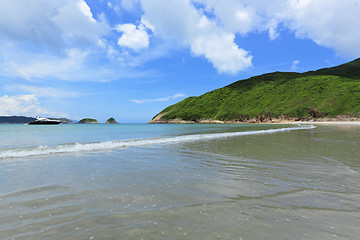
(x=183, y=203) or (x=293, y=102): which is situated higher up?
(x=293, y=102)

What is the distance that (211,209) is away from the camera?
5.25 metres

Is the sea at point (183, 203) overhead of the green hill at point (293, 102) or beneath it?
beneath

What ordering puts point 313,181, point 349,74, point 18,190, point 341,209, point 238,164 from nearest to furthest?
point 341,209
point 18,190
point 313,181
point 238,164
point 349,74

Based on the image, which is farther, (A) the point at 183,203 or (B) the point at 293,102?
(B) the point at 293,102

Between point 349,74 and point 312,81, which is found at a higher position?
point 349,74

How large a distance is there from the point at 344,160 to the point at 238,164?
6.20 m

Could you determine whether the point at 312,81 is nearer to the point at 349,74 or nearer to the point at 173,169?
the point at 349,74

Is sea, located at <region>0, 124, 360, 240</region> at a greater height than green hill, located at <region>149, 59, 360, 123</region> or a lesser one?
lesser

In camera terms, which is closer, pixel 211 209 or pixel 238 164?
pixel 211 209

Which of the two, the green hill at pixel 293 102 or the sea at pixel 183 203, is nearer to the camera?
the sea at pixel 183 203

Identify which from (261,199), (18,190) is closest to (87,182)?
(18,190)

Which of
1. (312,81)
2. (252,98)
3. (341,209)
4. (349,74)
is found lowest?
(341,209)

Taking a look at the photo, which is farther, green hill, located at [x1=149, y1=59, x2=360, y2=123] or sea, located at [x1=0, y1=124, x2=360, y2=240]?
green hill, located at [x1=149, y1=59, x2=360, y2=123]

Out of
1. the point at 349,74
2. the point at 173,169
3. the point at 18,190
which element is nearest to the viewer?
the point at 18,190
